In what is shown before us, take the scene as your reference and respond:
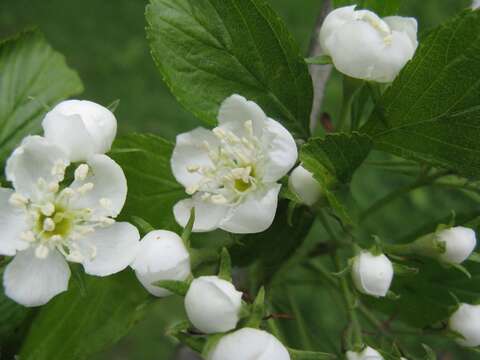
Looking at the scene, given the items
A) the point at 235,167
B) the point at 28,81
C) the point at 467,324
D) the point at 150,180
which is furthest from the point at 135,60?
the point at 467,324

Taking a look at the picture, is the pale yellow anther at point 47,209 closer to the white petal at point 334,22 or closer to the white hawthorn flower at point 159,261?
the white hawthorn flower at point 159,261

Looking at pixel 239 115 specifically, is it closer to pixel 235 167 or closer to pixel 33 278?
pixel 235 167

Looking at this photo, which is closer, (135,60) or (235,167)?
(235,167)

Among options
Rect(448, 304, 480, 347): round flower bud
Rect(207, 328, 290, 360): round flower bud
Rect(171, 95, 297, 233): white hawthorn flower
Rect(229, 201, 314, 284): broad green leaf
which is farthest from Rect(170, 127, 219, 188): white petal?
Rect(448, 304, 480, 347): round flower bud

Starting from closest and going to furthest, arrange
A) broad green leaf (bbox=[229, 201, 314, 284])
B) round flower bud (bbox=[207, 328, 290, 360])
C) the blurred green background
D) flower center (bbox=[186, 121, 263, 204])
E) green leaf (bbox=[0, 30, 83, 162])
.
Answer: round flower bud (bbox=[207, 328, 290, 360]) → flower center (bbox=[186, 121, 263, 204]) → broad green leaf (bbox=[229, 201, 314, 284]) → green leaf (bbox=[0, 30, 83, 162]) → the blurred green background

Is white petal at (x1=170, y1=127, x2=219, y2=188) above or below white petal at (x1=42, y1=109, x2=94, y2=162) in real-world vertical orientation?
below

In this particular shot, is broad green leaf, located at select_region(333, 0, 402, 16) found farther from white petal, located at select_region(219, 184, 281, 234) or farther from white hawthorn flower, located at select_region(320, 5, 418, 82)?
white petal, located at select_region(219, 184, 281, 234)
